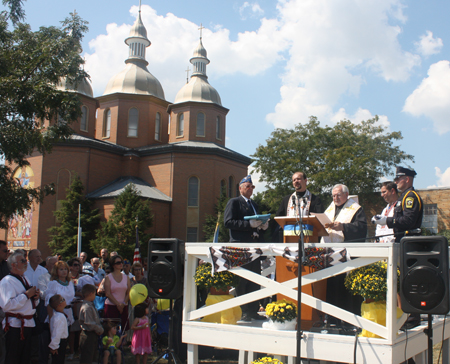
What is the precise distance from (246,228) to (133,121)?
37252 mm

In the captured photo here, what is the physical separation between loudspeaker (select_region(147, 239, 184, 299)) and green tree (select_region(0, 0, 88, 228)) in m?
8.31

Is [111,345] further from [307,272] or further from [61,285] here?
[307,272]

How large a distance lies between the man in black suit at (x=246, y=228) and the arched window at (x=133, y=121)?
119 feet

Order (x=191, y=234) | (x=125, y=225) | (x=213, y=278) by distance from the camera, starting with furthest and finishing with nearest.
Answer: (x=191, y=234)
(x=125, y=225)
(x=213, y=278)

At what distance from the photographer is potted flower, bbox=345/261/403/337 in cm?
458

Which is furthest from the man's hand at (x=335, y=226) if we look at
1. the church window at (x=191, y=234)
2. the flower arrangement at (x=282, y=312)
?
the church window at (x=191, y=234)

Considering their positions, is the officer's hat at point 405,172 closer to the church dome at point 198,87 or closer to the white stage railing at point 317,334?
the white stage railing at point 317,334

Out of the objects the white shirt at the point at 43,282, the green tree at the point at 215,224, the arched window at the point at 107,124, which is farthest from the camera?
the arched window at the point at 107,124

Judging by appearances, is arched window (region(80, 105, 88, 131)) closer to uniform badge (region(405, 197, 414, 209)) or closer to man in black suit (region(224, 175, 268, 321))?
man in black suit (region(224, 175, 268, 321))

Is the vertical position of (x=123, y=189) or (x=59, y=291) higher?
(x=123, y=189)

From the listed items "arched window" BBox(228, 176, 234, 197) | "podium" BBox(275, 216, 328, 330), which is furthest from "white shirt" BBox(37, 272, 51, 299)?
"arched window" BBox(228, 176, 234, 197)

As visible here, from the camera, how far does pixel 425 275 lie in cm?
427

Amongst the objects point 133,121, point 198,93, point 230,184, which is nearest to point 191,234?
Answer: point 230,184

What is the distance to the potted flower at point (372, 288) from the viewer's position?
15.0 feet
